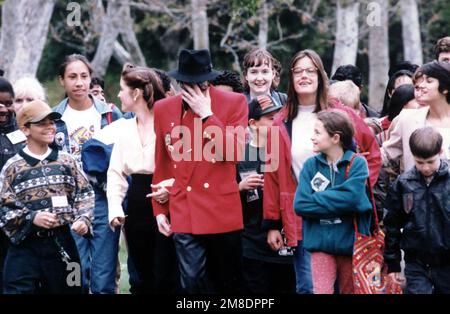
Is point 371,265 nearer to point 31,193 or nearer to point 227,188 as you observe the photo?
point 227,188

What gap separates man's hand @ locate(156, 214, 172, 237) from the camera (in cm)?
730

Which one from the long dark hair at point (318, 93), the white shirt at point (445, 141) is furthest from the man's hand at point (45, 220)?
the white shirt at point (445, 141)

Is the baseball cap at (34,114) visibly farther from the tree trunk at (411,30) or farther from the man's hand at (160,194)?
the tree trunk at (411,30)

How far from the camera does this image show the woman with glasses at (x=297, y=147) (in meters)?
7.56

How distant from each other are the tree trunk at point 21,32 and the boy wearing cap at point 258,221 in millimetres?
10059

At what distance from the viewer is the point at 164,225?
7.33 meters

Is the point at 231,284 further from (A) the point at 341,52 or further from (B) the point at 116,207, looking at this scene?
(A) the point at 341,52

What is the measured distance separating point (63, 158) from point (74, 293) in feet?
3.54

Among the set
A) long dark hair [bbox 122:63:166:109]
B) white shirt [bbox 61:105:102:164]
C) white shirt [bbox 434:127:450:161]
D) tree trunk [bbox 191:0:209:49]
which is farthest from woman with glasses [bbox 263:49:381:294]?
tree trunk [bbox 191:0:209:49]

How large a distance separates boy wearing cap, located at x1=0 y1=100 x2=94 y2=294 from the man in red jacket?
2.73 ft

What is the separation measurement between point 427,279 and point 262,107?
200 centimetres

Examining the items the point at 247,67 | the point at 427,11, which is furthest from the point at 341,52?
the point at 247,67

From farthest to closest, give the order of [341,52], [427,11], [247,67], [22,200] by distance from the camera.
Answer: [427,11] < [341,52] < [247,67] < [22,200]

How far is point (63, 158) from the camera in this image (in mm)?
7711
